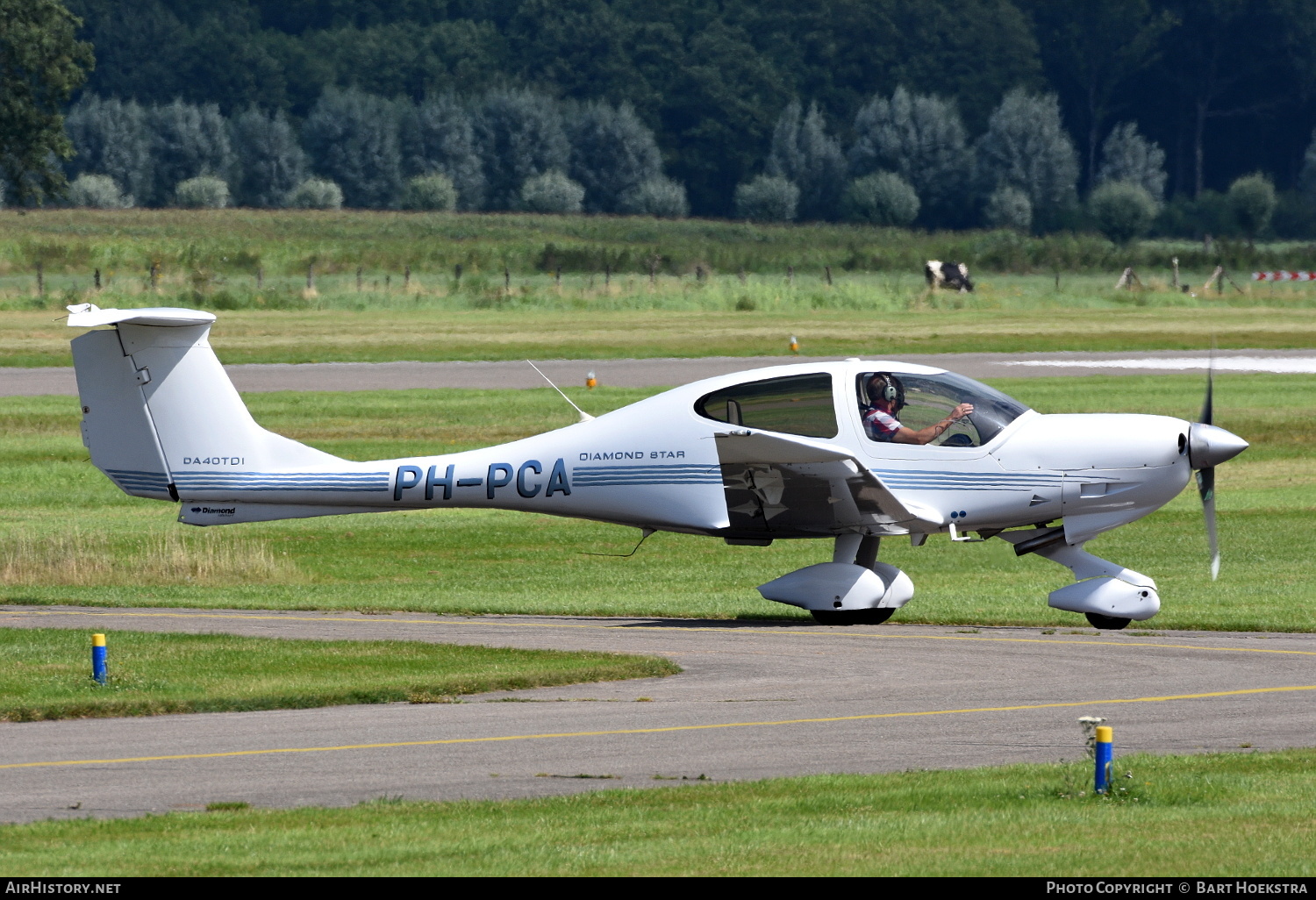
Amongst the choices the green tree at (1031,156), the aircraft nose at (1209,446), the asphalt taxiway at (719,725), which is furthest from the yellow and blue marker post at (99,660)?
the green tree at (1031,156)

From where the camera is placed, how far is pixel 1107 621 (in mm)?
17219

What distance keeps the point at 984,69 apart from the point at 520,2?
36.8 m

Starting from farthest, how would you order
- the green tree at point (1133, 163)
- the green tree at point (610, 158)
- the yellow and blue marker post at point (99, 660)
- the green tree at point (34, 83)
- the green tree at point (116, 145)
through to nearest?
1. the green tree at point (610, 158)
2. the green tree at point (1133, 163)
3. the green tree at point (116, 145)
4. the green tree at point (34, 83)
5. the yellow and blue marker post at point (99, 660)

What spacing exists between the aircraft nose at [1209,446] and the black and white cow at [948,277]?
63046 mm

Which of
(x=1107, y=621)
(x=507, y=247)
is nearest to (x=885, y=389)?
(x=1107, y=621)

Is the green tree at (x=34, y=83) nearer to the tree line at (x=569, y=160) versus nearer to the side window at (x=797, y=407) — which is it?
the tree line at (x=569, y=160)

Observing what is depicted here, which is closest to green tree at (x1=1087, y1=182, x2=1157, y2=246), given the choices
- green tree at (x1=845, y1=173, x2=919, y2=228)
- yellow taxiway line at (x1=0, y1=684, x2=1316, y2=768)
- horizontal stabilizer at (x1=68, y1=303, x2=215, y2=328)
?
green tree at (x1=845, y1=173, x2=919, y2=228)

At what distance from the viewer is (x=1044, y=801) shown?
9.98 metres

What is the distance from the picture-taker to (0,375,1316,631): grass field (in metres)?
19.4

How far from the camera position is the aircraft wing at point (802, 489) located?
17.2m

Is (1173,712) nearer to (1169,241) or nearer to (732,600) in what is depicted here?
(732,600)

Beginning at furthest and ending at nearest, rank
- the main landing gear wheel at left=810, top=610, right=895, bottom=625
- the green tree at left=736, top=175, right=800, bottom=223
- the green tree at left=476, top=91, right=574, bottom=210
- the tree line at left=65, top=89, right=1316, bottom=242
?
1. the green tree at left=476, top=91, right=574, bottom=210
2. the green tree at left=736, top=175, right=800, bottom=223
3. the tree line at left=65, top=89, right=1316, bottom=242
4. the main landing gear wheel at left=810, top=610, right=895, bottom=625

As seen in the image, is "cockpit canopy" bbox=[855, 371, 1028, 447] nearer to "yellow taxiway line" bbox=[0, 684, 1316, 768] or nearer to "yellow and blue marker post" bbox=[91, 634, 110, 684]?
"yellow taxiway line" bbox=[0, 684, 1316, 768]

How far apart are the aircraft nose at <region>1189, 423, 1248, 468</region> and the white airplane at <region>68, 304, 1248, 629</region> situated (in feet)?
0.06
